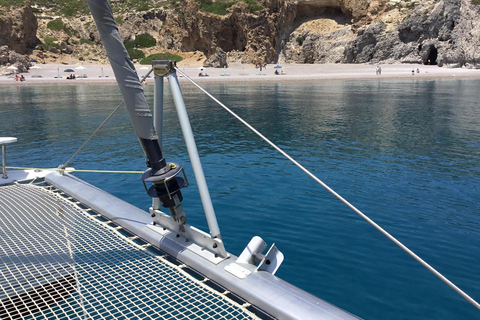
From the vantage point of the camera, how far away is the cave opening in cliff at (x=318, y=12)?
67.8 meters

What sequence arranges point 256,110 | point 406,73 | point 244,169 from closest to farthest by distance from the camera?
point 244,169 → point 256,110 → point 406,73

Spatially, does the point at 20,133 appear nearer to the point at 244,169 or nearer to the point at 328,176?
the point at 244,169

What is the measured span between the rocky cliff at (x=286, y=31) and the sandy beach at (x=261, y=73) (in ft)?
11.7

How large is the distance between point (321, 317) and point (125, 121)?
18.9 meters

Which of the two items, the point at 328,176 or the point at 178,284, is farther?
the point at 328,176

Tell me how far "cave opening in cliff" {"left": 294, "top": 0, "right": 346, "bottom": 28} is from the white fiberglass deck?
70.1 metres

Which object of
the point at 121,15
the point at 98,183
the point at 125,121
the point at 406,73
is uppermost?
the point at 121,15

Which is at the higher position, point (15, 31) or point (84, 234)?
point (15, 31)

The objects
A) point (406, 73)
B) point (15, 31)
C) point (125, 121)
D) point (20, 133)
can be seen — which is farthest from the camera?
point (15, 31)

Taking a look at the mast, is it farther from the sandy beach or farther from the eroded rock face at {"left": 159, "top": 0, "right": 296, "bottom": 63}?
the eroded rock face at {"left": 159, "top": 0, "right": 296, "bottom": 63}

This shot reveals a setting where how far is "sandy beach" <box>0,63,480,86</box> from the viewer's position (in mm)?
45719

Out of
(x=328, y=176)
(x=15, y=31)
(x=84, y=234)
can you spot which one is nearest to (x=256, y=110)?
(x=328, y=176)

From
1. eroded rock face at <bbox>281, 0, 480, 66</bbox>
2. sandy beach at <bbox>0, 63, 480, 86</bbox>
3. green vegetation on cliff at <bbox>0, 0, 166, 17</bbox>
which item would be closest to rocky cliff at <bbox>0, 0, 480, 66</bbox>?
eroded rock face at <bbox>281, 0, 480, 66</bbox>

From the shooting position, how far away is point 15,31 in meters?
57.3
